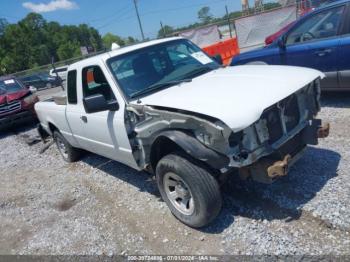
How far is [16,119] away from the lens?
34.0ft

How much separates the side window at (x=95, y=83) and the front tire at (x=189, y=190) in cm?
128

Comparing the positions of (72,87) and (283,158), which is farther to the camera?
(72,87)

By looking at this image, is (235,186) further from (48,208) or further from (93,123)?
(48,208)

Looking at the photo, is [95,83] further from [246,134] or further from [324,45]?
[324,45]

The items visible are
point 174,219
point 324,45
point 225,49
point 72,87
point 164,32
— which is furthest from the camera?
point 164,32

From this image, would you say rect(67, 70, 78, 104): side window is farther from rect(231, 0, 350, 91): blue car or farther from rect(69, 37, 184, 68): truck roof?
rect(231, 0, 350, 91): blue car

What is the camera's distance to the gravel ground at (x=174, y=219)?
3115 mm

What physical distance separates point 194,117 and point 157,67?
1.50 meters

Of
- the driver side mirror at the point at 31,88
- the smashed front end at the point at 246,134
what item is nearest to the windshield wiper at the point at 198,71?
the smashed front end at the point at 246,134

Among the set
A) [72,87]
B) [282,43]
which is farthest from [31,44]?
[282,43]

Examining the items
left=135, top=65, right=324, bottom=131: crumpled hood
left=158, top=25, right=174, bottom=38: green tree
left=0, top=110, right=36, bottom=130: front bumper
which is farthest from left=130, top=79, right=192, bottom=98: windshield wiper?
left=158, top=25, right=174, bottom=38: green tree

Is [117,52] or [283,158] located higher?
[117,52]

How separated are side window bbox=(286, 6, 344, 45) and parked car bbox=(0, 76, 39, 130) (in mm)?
8411

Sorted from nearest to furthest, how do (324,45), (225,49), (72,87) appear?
(72,87)
(324,45)
(225,49)
